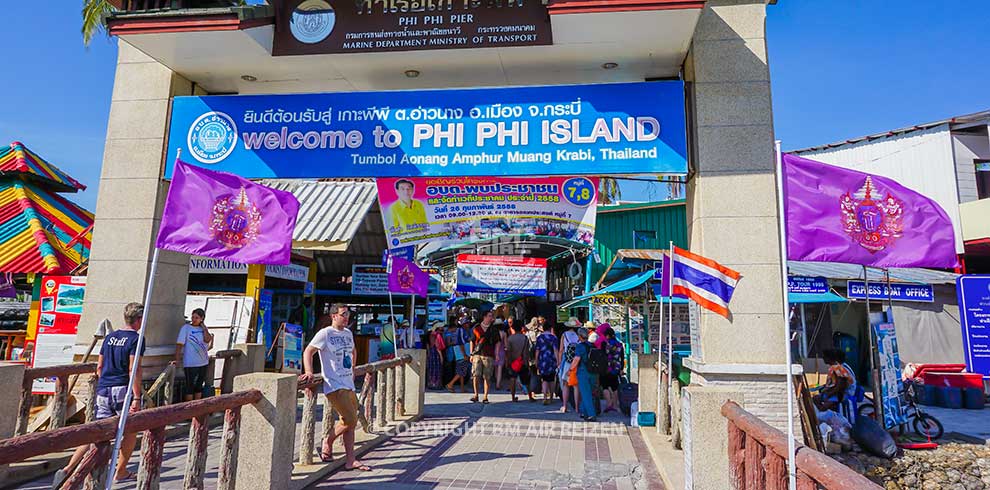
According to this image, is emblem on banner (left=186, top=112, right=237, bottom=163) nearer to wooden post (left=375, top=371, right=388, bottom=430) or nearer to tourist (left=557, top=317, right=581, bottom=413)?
wooden post (left=375, top=371, right=388, bottom=430)

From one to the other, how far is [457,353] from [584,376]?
4.83 metres

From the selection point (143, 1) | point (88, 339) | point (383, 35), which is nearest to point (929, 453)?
point (383, 35)

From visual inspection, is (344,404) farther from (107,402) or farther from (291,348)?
(291,348)

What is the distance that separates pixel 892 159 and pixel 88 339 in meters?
24.7

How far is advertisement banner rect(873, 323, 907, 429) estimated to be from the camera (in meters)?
9.30

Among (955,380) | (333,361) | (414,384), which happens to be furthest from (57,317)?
(955,380)

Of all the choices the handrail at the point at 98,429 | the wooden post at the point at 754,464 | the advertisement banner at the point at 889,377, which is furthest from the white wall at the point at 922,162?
the handrail at the point at 98,429

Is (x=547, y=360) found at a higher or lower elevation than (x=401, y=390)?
higher

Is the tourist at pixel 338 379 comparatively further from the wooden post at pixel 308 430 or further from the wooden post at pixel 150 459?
the wooden post at pixel 150 459

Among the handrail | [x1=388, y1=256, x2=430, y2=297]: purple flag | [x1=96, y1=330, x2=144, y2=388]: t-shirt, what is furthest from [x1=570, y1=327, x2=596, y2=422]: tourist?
[x1=96, y1=330, x2=144, y2=388]: t-shirt

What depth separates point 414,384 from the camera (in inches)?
392

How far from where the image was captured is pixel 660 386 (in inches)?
339

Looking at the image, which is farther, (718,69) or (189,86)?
(189,86)

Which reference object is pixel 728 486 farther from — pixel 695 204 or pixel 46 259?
pixel 46 259
